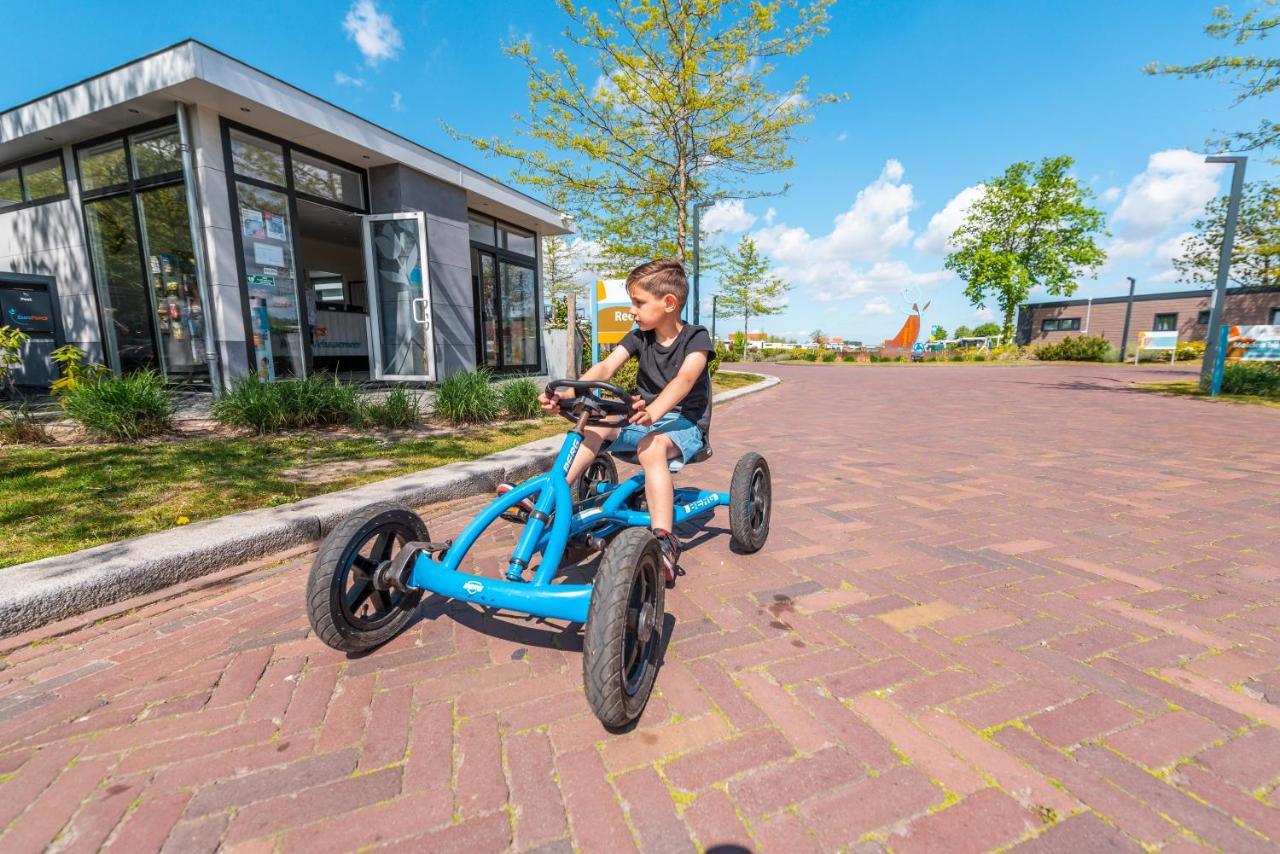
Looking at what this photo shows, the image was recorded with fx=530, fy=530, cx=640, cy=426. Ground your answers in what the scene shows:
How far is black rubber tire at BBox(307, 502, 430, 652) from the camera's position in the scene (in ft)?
6.19

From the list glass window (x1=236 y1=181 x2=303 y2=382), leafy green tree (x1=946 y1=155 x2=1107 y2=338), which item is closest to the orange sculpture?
leafy green tree (x1=946 y1=155 x2=1107 y2=338)

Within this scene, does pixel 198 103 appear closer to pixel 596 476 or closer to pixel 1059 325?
pixel 596 476

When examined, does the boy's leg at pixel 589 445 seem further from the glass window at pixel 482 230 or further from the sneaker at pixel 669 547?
the glass window at pixel 482 230

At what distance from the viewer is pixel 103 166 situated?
8070 mm

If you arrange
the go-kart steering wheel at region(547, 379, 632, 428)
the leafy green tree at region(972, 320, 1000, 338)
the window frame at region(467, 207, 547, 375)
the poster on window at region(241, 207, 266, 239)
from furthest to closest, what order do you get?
1. the leafy green tree at region(972, 320, 1000, 338)
2. the window frame at region(467, 207, 547, 375)
3. the poster on window at region(241, 207, 266, 239)
4. the go-kart steering wheel at region(547, 379, 632, 428)

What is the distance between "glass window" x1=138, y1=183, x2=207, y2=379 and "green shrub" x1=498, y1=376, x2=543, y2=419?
4.45m

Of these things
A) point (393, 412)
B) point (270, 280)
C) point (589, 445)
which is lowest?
point (393, 412)

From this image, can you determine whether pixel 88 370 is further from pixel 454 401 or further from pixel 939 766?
pixel 939 766

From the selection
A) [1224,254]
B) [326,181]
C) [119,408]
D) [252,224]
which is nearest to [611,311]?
[326,181]

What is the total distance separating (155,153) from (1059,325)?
179 ft

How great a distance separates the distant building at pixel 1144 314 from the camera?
34.0 m

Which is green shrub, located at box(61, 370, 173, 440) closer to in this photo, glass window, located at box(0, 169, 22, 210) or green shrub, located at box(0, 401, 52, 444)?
green shrub, located at box(0, 401, 52, 444)

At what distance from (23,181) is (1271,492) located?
16.8 m

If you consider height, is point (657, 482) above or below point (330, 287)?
below
